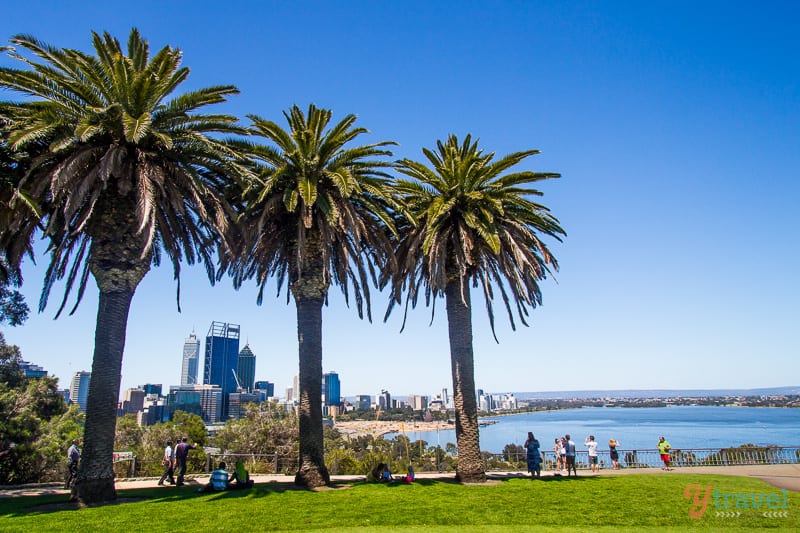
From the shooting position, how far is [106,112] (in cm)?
1372

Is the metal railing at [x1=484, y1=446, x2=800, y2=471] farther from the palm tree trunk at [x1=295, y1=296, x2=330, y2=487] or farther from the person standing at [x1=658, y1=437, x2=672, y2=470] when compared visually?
the palm tree trunk at [x1=295, y1=296, x2=330, y2=487]

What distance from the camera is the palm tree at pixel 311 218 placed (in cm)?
1642

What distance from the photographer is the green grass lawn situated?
10945 millimetres

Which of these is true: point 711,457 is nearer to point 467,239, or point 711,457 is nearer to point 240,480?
point 467,239

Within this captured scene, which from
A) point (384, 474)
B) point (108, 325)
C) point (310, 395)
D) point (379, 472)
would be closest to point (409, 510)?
point (384, 474)

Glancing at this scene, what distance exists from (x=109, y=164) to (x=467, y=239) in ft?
39.5

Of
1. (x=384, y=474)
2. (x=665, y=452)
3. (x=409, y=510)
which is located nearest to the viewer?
(x=409, y=510)

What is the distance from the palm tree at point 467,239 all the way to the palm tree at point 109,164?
7458 mm

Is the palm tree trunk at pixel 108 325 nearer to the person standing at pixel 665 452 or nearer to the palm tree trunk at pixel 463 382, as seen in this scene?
the palm tree trunk at pixel 463 382

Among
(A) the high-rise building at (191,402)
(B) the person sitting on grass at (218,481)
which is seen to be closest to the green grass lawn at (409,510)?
(B) the person sitting on grass at (218,481)

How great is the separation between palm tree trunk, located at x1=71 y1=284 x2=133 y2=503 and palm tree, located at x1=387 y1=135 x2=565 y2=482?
1016 centimetres

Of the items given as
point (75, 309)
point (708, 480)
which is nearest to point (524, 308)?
point (708, 480)

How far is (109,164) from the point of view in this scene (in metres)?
13.4

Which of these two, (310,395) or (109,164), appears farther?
(310,395)
